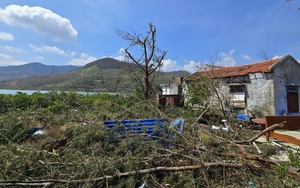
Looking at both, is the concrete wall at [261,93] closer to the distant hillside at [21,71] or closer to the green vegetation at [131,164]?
the green vegetation at [131,164]

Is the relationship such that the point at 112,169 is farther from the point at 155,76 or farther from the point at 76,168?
the point at 155,76

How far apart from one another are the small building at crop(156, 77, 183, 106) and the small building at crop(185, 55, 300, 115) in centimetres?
232

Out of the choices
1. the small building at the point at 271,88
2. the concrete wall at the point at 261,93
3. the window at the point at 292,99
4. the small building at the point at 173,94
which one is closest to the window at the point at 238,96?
the small building at the point at 271,88

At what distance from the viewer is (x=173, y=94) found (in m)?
17.3

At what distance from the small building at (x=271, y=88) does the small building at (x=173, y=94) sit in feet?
7.62

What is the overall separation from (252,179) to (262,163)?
668mm

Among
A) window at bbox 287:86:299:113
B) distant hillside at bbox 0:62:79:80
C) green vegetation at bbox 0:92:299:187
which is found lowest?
green vegetation at bbox 0:92:299:187

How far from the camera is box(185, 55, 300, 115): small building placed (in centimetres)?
1169

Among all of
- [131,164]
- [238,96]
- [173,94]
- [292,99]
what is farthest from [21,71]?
[131,164]

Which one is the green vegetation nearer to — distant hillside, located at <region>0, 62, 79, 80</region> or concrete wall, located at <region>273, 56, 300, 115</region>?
concrete wall, located at <region>273, 56, 300, 115</region>

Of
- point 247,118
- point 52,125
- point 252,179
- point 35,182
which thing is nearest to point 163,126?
point 252,179

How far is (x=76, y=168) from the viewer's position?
3.27 m

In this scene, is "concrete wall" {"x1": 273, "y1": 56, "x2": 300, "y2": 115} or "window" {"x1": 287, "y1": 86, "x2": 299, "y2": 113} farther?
"window" {"x1": 287, "y1": 86, "x2": 299, "y2": 113}

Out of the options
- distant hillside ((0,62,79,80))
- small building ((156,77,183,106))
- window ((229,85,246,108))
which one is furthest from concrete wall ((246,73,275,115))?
distant hillside ((0,62,79,80))
